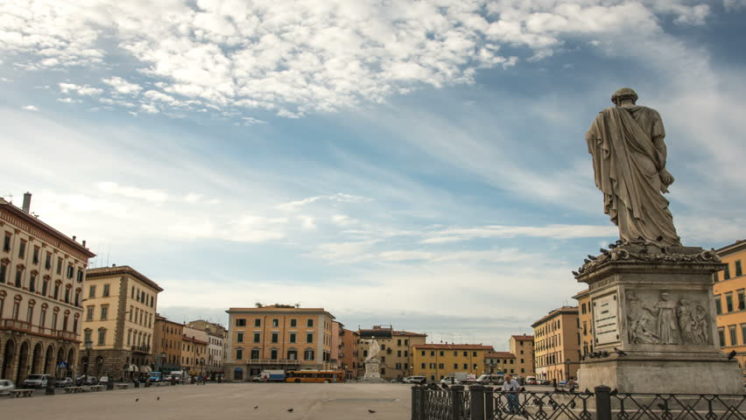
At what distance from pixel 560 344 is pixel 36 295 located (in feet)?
249

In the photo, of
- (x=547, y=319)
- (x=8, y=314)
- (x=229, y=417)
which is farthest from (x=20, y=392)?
(x=547, y=319)

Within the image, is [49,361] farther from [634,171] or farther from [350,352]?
[350,352]

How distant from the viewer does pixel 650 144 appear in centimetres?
1286

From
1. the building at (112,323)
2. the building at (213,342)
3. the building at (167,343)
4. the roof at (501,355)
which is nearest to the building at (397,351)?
the roof at (501,355)

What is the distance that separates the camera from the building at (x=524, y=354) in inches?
5600

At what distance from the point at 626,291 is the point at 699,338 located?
1484 millimetres

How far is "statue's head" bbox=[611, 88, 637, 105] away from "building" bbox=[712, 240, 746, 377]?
4572 centimetres

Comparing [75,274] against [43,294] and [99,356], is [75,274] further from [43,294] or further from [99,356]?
[99,356]

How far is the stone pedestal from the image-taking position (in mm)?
11164

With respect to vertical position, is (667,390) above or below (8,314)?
below

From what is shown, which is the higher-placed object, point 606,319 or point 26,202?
point 26,202

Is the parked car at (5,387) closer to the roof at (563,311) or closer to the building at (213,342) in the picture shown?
the roof at (563,311)

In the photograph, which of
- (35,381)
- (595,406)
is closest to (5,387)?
(35,381)

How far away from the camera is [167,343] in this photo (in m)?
110
